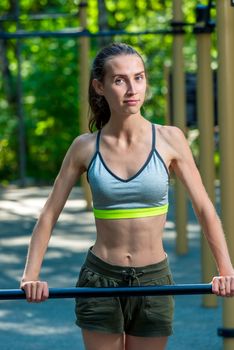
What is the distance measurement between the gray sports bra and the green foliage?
17677mm

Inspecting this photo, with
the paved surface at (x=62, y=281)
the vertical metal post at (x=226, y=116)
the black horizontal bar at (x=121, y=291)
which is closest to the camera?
the black horizontal bar at (x=121, y=291)

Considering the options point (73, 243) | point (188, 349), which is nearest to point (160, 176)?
point (188, 349)

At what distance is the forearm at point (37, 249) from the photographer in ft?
12.2

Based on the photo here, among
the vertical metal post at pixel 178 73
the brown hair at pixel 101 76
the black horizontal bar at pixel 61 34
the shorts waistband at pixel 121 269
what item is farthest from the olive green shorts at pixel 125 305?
the black horizontal bar at pixel 61 34

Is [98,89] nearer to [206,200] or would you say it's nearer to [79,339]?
[206,200]

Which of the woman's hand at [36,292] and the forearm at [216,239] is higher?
the forearm at [216,239]

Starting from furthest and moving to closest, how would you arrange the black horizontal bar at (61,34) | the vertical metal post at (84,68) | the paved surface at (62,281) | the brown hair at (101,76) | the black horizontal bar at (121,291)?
the vertical metal post at (84,68) → the black horizontal bar at (61,34) → the paved surface at (62,281) → the brown hair at (101,76) → the black horizontal bar at (121,291)

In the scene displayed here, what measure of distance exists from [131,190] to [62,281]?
514 centimetres

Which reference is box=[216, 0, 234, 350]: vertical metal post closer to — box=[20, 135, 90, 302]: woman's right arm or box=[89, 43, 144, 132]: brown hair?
box=[89, 43, 144, 132]: brown hair

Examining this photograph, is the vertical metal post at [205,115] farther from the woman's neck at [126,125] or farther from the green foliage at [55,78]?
the green foliage at [55,78]

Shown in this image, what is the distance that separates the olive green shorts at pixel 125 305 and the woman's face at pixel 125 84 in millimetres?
477

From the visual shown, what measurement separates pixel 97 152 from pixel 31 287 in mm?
478

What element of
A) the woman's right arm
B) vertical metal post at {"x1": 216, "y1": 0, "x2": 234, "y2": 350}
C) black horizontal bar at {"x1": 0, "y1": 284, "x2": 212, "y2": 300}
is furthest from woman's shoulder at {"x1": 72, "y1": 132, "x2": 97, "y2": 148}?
vertical metal post at {"x1": 216, "y1": 0, "x2": 234, "y2": 350}

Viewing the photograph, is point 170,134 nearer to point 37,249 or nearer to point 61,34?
point 37,249
